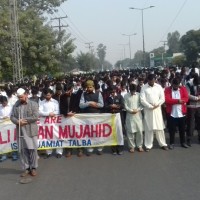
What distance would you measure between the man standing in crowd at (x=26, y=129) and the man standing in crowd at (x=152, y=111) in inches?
115

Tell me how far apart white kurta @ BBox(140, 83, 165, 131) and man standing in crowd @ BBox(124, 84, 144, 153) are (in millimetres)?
155

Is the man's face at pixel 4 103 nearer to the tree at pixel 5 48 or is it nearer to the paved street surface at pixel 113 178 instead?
the paved street surface at pixel 113 178

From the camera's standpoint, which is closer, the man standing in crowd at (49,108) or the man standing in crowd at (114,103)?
the man standing in crowd at (49,108)

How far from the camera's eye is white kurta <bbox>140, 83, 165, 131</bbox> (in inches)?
374

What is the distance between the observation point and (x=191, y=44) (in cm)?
6341

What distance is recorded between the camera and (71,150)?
9508mm

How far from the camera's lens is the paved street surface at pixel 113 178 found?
6258 millimetres

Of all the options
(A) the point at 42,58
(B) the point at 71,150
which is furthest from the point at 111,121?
A: (A) the point at 42,58

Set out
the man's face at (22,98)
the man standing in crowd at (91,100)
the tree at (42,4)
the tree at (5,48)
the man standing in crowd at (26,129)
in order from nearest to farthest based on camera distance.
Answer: the man's face at (22,98) → the man standing in crowd at (26,129) → the man standing in crowd at (91,100) → the tree at (5,48) → the tree at (42,4)

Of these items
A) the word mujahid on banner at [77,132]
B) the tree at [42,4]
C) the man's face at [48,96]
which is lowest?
the word mujahid on banner at [77,132]

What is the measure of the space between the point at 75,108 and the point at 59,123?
1.73 feet

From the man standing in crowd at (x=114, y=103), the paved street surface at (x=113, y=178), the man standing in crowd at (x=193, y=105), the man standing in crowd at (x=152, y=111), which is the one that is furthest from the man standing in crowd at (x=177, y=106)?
the man standing in crowd at (x=114, y=103)

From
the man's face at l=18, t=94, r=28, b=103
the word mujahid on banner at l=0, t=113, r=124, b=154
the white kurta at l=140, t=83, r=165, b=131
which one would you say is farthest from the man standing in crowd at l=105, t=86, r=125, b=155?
the man's face at l=18, t=94, r=28, b=103

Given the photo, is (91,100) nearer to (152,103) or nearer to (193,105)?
(152,103)
